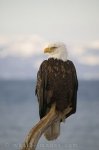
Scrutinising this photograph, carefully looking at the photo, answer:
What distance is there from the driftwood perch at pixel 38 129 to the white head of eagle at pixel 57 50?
0.27 m

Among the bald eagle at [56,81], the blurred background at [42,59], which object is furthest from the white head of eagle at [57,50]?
the blurred background at [42,59]

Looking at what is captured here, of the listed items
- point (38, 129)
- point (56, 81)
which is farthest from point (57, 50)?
point (38, 129)

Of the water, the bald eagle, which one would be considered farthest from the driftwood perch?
the water

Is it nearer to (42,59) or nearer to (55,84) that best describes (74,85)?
(55,84)

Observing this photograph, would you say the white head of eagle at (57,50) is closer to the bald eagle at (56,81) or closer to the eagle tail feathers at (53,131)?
the bald eagle at (56,81)

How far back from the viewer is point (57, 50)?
2.19 meters

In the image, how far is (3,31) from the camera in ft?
8.18

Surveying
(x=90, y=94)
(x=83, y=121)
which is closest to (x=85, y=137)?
(x=83, y=121)

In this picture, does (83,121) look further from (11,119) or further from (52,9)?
(52,9)

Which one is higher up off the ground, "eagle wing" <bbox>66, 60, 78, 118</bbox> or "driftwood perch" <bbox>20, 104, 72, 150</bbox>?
"eagle wing" <bbox>66, 60, 78, 118</bbox>

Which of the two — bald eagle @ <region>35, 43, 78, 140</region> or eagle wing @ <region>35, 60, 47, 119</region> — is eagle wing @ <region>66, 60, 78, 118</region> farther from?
eagle wing @ <region>35, 60, 47, 119</region>

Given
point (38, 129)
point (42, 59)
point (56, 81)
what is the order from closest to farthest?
point (38, 129)
point (56, 81)
point (42, 59)

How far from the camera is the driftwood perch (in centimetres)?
202

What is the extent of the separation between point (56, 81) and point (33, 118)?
0.34 m
